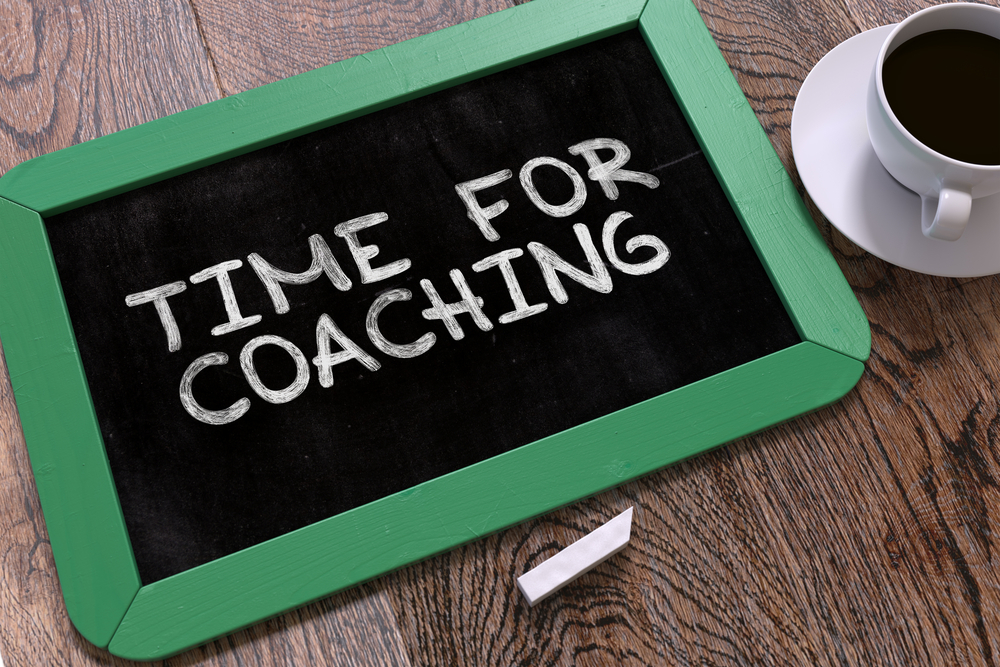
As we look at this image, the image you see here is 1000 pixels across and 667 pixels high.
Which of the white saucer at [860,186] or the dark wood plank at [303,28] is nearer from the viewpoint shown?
the white saucer at [860,186]

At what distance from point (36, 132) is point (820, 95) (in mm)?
808

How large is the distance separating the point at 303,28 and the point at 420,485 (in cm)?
52

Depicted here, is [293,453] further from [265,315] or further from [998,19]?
[998,19]

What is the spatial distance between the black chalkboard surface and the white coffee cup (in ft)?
0.48

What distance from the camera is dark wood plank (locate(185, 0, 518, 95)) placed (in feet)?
2.41

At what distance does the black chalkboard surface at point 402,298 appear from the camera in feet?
2.02

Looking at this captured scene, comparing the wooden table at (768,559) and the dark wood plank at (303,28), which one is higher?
the dark wood plank at (303,28)

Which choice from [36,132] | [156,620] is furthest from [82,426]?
[36,132]

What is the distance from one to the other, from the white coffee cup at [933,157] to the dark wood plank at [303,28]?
0.40 m

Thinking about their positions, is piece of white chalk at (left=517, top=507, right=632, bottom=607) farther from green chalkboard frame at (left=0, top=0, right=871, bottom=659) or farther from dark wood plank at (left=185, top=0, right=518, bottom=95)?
dark wood plank at (left=185, top=0, right=518, bottom=95)

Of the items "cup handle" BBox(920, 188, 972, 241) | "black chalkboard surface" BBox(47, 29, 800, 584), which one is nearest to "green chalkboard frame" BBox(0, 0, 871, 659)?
"black chalkboard surface" BBox(47, 29, 800, 584)

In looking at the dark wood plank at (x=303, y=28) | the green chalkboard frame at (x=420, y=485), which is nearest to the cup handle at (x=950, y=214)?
the green chalkboard frame at (x=420, y=485)

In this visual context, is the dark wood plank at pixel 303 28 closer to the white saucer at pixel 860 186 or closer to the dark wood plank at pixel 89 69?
the dark wood plank at pixel 89 69

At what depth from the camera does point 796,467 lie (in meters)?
0.63
